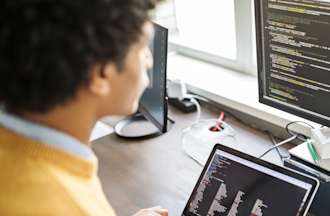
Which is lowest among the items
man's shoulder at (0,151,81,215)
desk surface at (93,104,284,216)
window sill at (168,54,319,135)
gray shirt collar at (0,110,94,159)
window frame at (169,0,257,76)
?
desk surface at (93,104,284,216)

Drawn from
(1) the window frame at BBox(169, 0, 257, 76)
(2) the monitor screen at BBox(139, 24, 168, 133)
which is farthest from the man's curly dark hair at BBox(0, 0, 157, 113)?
(1) the window frame at BBox(169, 0, 257, 76)

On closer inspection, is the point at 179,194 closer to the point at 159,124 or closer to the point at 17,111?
the point at 159,124

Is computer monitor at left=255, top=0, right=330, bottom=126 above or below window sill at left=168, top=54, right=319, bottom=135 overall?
above

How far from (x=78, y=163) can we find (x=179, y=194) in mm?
569

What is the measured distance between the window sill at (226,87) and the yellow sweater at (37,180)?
0.89m

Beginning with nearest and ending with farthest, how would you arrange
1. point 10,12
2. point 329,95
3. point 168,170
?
point 10,12
point 329,95
point 168,170

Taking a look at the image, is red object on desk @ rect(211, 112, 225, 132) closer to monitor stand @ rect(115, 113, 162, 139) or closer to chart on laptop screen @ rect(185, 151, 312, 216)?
monitor stand @ rect(115, 113, 162, 139)

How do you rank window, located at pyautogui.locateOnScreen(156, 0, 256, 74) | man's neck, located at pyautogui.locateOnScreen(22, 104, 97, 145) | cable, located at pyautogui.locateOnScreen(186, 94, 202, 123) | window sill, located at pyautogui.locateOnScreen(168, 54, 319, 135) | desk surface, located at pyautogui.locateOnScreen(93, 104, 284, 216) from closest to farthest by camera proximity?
man's neck, located at pyautogui.locateOnScreen(22, 104, 97, 145) → desk surface, located at pyautogui.locateOnScreen(93, 104, 284, 216) → window sill, located at pyautogui.locateOnScreen(168, 54, 319, 135) → cable, located at pyautogui.locateOnScreen(186, 94, 202, 123) → window, located at pyautogui.locateOnScreen(156, 0, 256, 74)

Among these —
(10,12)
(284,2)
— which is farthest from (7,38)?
(284,2)

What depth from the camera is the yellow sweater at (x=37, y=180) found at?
0.70 meters

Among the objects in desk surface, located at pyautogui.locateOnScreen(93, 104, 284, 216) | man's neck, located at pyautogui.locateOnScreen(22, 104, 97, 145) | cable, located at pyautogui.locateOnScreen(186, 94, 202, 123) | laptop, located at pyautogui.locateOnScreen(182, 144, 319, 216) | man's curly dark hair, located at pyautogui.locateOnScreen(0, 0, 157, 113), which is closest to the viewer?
man's curly dark hair, located at pyautogui.locateOnScreen(0, 0, 157, 113)

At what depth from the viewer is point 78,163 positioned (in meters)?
0.76

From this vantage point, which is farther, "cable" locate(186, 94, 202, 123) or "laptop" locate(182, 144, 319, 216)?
"cable" locate(186, 94, 202, 123)

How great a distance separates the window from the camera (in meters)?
1.82
